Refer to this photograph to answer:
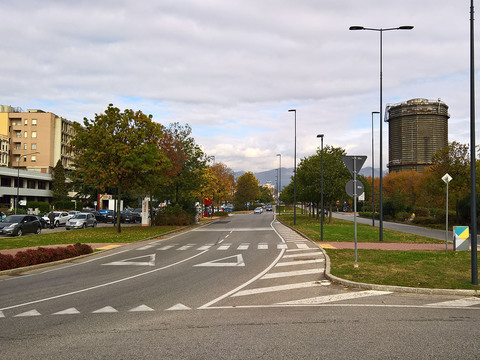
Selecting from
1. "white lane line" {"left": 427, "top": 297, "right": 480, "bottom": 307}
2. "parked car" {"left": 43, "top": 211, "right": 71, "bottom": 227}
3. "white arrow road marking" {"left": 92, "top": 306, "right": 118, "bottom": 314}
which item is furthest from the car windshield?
"white lane line" {"left": 427, "top": 297, "right": 480, "bottom": 307}

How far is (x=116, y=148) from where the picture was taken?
27578 mm

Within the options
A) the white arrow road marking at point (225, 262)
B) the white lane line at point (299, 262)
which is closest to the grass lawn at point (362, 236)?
the white lane line at point (299, 262)

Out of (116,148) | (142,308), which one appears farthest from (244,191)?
(142,308)

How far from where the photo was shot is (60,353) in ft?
18.3

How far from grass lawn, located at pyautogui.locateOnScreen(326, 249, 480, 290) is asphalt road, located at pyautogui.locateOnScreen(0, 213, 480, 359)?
3.17ft

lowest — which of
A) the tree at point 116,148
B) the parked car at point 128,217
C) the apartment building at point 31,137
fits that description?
the parked car at point 128,217

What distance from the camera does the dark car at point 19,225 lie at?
90.1ft

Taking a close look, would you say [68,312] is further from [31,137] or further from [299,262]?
[31,137]

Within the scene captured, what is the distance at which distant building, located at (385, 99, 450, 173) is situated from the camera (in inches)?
6476

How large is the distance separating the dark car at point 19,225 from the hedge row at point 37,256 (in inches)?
532

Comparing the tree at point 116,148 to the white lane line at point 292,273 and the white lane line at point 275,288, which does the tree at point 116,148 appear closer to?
the white lane line at point 292,273

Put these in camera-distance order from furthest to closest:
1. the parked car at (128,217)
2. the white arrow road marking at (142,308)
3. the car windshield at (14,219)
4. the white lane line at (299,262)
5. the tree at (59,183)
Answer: the tree at (59,183)
the parked car at (128,217)
the car windshield at (14,219)
the white lane line at (299,262)
the white arrow road marking at (142,308)

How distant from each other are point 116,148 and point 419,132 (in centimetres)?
16003

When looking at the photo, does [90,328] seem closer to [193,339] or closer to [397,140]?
[193,339]
